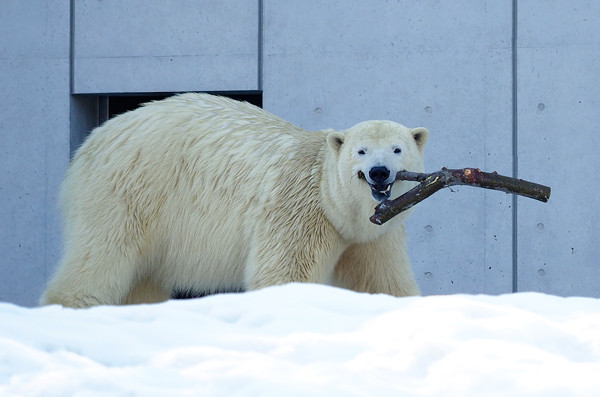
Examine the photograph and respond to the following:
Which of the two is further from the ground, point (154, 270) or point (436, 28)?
point (436, 28)

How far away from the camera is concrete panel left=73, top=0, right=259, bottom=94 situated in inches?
300

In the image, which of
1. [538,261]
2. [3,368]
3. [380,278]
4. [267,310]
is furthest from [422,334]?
[538,261]

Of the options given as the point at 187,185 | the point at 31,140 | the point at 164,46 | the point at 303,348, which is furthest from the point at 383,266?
the point at 31,140

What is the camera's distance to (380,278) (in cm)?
507

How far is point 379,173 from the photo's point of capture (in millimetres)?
4473

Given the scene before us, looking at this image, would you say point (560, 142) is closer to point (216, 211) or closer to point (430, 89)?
point (430, 89)

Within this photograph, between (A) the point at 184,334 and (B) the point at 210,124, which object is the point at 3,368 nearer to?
(A) the point at 184,334

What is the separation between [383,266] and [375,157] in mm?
743

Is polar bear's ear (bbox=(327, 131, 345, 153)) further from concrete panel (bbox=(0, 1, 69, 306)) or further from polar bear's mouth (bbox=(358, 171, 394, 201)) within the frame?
concrete panel (bbox=(0, 1, 69, 306))

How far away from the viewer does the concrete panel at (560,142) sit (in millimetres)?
7133

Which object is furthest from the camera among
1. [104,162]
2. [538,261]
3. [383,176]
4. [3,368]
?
[538,261]

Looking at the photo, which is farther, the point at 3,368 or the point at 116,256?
the point at 116,256

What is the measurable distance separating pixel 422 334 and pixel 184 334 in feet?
1.82

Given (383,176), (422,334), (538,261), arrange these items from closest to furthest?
(422,334) < (383,176) < (538,261)
